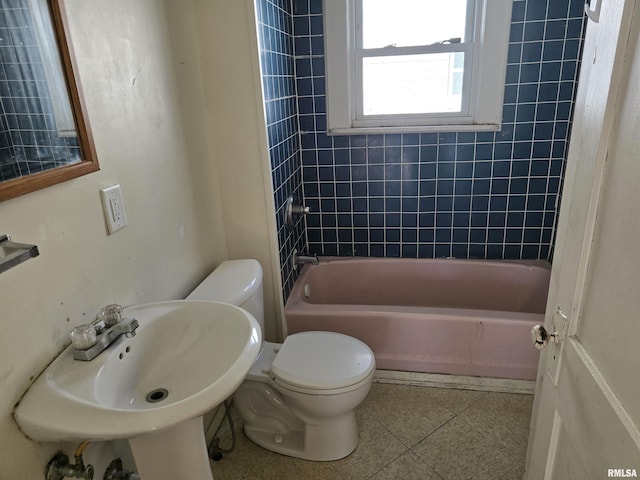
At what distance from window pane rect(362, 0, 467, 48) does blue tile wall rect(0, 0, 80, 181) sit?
1806 millimetres

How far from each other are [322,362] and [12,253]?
1.10 m

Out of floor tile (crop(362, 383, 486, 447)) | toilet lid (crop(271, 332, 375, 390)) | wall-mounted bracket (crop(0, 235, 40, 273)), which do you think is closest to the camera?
wall-mounted bracket (crop(0, 235, 40, 273))

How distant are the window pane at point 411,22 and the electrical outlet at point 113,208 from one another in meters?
1.69

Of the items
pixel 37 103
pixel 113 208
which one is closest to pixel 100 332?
pixel 113 208

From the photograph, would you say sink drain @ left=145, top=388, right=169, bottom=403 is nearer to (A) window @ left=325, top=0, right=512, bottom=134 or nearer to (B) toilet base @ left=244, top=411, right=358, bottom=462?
(B) toilet base @ left=244, top=411, right=358, bottom=462

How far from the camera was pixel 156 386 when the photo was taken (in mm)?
1164

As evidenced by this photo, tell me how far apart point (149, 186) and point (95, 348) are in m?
0.58

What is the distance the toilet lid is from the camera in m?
1.56

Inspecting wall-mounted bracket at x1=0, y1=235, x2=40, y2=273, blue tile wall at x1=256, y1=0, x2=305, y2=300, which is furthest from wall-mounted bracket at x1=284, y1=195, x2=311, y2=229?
wall-mounted bracket at x1=0, y1=235, x2=40, y2=273

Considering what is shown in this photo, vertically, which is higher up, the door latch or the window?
the window

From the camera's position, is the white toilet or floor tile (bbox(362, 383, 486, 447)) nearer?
the white toilet

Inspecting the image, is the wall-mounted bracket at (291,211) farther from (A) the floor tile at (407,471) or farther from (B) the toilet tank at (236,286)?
(A) the floor tile at (407,471)

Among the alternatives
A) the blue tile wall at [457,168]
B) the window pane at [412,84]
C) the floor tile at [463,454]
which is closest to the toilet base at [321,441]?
the floor tile at [463,454]

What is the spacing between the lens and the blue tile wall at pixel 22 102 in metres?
0.87
